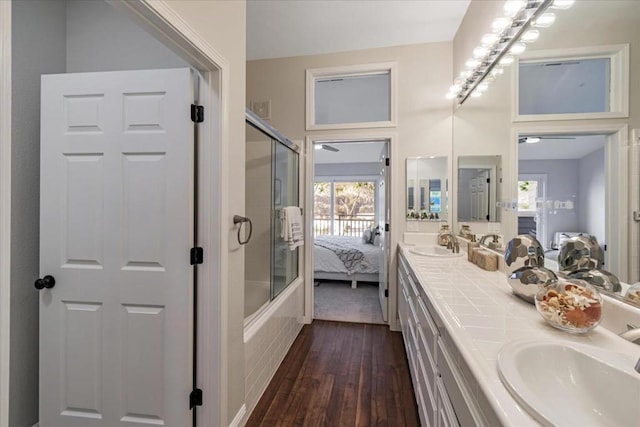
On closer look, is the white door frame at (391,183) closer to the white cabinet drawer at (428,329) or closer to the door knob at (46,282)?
the white cabinet drawer at (428,329)

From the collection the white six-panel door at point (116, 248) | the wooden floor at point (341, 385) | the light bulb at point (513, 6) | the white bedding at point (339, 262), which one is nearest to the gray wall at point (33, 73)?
the white six-panel door at point (116, 248)

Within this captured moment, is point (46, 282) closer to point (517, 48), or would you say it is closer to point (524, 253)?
point (524, 253)

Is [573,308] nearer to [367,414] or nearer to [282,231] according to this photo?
[367,414]

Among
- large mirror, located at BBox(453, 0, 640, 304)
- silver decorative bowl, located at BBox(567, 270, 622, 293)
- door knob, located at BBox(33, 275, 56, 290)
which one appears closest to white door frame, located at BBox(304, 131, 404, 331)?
large mirror, located at BBox(453, 0, 640, 304)

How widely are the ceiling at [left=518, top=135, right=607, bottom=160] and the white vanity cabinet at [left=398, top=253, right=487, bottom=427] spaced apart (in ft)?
2.97

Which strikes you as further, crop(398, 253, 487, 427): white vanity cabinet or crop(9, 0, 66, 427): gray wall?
crop(9, 0, 66, 427): gray wall

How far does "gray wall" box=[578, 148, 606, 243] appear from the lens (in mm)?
1077

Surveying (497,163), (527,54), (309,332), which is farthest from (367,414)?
(527,54)

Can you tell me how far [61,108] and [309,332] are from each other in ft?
8.60

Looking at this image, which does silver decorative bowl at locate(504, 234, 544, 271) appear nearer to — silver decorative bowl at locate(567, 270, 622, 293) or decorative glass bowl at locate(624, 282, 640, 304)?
silver decorative bowl at locate(567, 270, 622, 293)

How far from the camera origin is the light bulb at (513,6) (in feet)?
5.11

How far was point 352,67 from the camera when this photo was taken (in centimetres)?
298

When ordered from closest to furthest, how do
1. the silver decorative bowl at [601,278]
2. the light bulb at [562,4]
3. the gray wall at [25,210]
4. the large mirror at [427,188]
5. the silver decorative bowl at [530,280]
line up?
1. the silver decorative bowl at [601,278]
2. the silver decorative bowl at [530,280]
3. the light bulb at [562,4]
4. the gray wall at [25,210]
5. the large mirror at [427,188]

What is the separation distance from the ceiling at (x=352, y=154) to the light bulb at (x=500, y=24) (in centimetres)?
339
